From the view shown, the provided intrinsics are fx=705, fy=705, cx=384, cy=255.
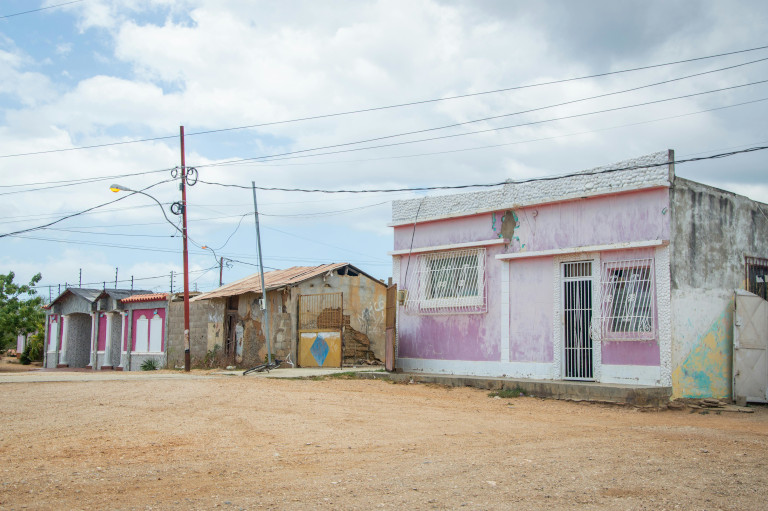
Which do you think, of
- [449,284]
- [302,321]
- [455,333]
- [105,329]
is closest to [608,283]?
[455,333]

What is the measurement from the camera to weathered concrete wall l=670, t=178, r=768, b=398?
12969mm

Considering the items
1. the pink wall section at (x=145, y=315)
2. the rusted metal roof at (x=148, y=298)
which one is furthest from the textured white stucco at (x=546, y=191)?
the pink wall section at (x=145, y=315)

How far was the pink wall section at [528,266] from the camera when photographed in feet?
44.0

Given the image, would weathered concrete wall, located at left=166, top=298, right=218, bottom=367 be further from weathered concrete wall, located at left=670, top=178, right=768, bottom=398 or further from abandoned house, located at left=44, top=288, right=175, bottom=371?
weathered concrete wall, located at left=670, top=178, right=768, bottom=398

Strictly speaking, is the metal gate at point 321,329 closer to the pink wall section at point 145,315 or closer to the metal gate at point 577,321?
the metal gate at point 577,321

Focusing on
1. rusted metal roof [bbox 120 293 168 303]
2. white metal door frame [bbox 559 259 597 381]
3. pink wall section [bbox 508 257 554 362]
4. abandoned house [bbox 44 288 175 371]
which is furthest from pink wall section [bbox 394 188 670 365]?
abandoned house [bbox 44 288 175 371]

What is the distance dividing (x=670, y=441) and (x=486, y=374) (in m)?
7.64

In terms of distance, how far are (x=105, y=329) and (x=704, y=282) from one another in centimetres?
2859

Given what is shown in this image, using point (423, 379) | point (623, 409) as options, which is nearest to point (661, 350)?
point (623, 409)

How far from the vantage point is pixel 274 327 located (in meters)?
23.2

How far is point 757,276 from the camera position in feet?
48.2

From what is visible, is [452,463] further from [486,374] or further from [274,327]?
[274,327]

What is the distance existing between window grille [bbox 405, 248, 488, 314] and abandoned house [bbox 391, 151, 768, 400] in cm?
4

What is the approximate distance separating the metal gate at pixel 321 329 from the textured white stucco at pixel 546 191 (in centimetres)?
488
